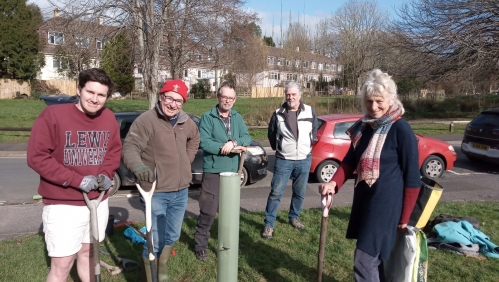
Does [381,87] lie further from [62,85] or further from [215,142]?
[62,85]

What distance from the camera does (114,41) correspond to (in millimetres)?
15266

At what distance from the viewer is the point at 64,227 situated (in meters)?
2.69

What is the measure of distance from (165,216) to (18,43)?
151 feet

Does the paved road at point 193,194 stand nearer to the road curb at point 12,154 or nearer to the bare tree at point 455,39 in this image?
the road curb at point 12,154

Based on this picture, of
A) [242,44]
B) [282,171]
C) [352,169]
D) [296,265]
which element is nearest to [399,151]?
[352,169]

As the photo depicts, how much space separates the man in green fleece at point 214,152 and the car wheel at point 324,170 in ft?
14.8

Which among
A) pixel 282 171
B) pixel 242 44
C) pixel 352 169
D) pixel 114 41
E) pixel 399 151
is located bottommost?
pixel 282 171

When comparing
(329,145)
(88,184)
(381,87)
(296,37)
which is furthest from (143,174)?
(296,37)

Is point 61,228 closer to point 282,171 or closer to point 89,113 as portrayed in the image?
point 89,113

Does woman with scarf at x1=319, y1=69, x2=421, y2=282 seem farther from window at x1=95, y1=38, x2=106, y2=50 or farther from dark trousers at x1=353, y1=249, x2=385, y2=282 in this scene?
window at x1=95, y1=38, x2=106, y2=50

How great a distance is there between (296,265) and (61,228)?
2424mm

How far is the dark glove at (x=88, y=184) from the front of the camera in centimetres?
261

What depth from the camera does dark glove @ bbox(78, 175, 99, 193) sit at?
2.61m

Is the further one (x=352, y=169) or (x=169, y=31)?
(x=169, y=31)
